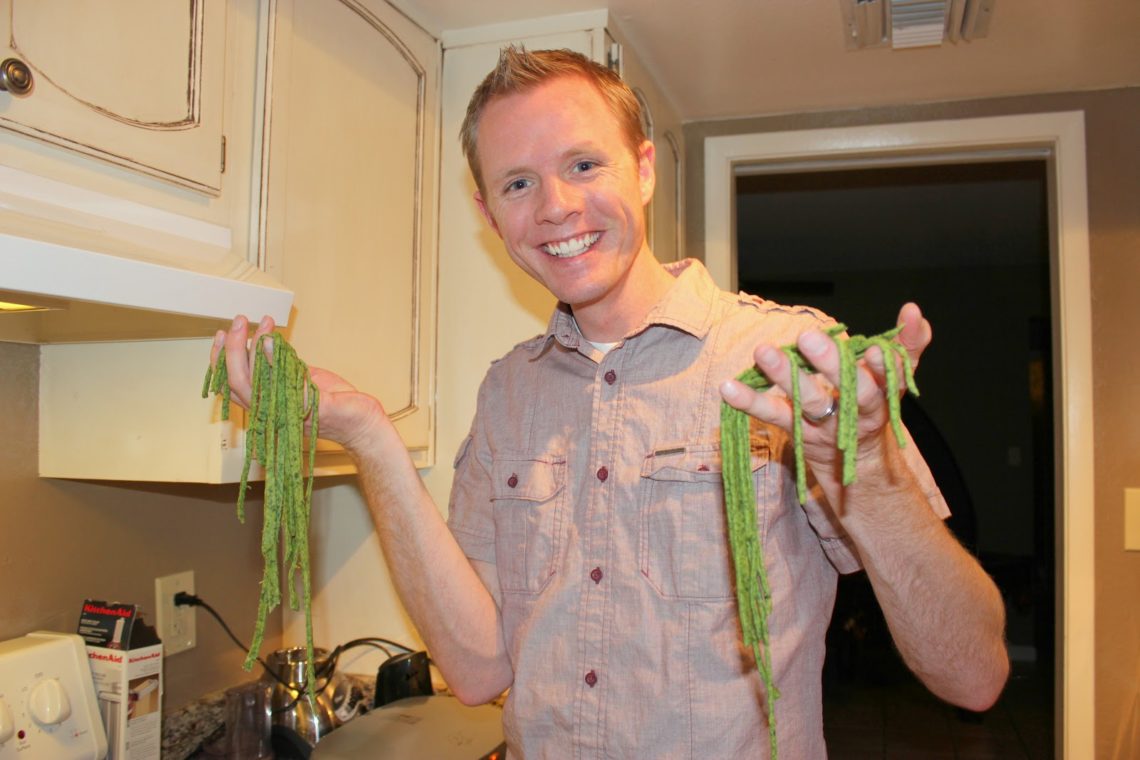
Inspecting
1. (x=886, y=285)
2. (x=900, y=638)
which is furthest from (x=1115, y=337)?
(x=886, y=285)

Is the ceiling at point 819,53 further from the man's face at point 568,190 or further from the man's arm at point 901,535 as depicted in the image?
the man's arm at point 901,535

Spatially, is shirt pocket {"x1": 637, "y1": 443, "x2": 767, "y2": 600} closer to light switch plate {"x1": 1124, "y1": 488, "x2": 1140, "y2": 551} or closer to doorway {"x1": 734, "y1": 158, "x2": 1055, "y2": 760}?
light switch plate {"x1": 1124, "y1": 488, "x2": 1140, "y2": 551}

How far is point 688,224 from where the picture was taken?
2455 millimetres

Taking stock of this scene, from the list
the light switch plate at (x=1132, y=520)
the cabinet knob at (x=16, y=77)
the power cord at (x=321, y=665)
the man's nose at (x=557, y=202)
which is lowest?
the power cord at (x=321, y=665)

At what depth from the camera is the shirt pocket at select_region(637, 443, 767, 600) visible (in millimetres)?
1089

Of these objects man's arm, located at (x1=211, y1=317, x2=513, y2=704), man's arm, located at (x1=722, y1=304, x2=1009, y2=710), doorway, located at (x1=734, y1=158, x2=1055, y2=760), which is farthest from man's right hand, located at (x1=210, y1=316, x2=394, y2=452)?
doorway, located at (x1=734, y1=158, x2=1055, y2=760)

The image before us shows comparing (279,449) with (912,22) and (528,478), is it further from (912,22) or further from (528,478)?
(912,22)

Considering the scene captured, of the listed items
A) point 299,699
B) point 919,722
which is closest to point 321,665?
point 299,699

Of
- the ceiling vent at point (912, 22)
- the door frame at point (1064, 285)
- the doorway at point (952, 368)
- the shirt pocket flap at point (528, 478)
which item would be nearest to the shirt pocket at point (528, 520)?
the shirt pocket flap at point (528, 478)

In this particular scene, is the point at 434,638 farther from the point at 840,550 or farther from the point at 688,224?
the point at 688,224

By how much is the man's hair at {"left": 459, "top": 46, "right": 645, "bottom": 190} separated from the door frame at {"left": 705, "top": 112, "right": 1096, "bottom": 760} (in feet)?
4.22

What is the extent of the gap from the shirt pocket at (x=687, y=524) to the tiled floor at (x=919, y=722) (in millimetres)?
3352

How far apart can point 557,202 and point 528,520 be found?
0.43 meters

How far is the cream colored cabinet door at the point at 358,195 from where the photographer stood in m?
1.36
